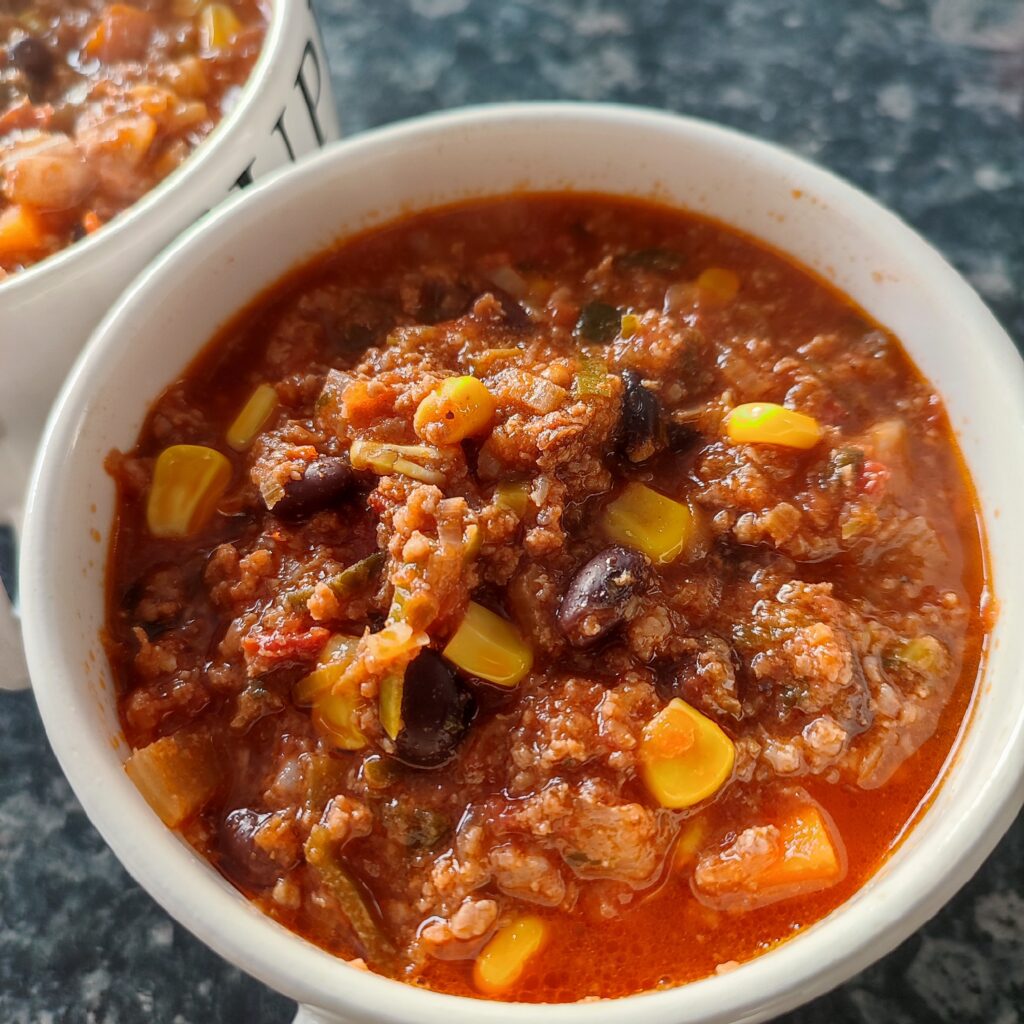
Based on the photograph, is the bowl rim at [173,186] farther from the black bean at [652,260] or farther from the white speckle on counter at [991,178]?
the white speckle on counter at [991,178]

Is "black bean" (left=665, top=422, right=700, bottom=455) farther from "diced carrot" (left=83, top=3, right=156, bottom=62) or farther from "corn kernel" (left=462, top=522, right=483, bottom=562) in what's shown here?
"diced carrot" (left=83, top=3, right=156, bottom=62)

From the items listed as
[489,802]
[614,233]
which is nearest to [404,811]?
[489,802]

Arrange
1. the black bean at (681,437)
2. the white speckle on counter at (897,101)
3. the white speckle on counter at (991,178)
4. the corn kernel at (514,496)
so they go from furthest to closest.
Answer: the white speckle on counter at (897,101) → the white speckle on counter at (991,178) → the black bean at (681,437) → the corn kernel at (514,496)

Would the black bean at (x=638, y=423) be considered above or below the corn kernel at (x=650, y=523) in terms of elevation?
above

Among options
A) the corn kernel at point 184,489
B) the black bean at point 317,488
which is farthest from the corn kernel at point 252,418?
the black bean at point 317,488

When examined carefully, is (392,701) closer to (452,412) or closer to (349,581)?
(349,581)

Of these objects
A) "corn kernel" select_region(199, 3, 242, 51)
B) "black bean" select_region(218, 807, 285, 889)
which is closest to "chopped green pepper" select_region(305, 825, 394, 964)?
"black bean" select_region(218, 807, 285, 889)
